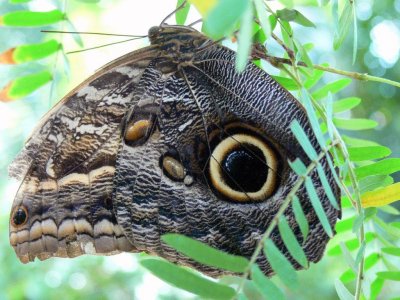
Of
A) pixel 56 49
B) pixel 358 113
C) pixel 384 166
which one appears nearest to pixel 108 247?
pixel 56 49

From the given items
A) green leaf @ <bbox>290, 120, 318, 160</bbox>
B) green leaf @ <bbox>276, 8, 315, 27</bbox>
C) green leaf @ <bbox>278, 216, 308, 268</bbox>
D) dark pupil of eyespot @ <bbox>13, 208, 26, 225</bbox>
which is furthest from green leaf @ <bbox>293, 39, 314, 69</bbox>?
dark pupil of eyespot @ <bbox>13, 208, 26, 225</bbox>

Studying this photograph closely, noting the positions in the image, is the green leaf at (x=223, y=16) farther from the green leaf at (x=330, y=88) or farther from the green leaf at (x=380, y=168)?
the green leaf at (x=330, y=88)

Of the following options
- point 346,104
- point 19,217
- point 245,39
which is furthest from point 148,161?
point 245,39

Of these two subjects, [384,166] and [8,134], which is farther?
[8,134]

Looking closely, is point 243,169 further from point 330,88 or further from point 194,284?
point 194,284

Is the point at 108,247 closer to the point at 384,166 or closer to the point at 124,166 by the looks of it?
the point at 124,166
